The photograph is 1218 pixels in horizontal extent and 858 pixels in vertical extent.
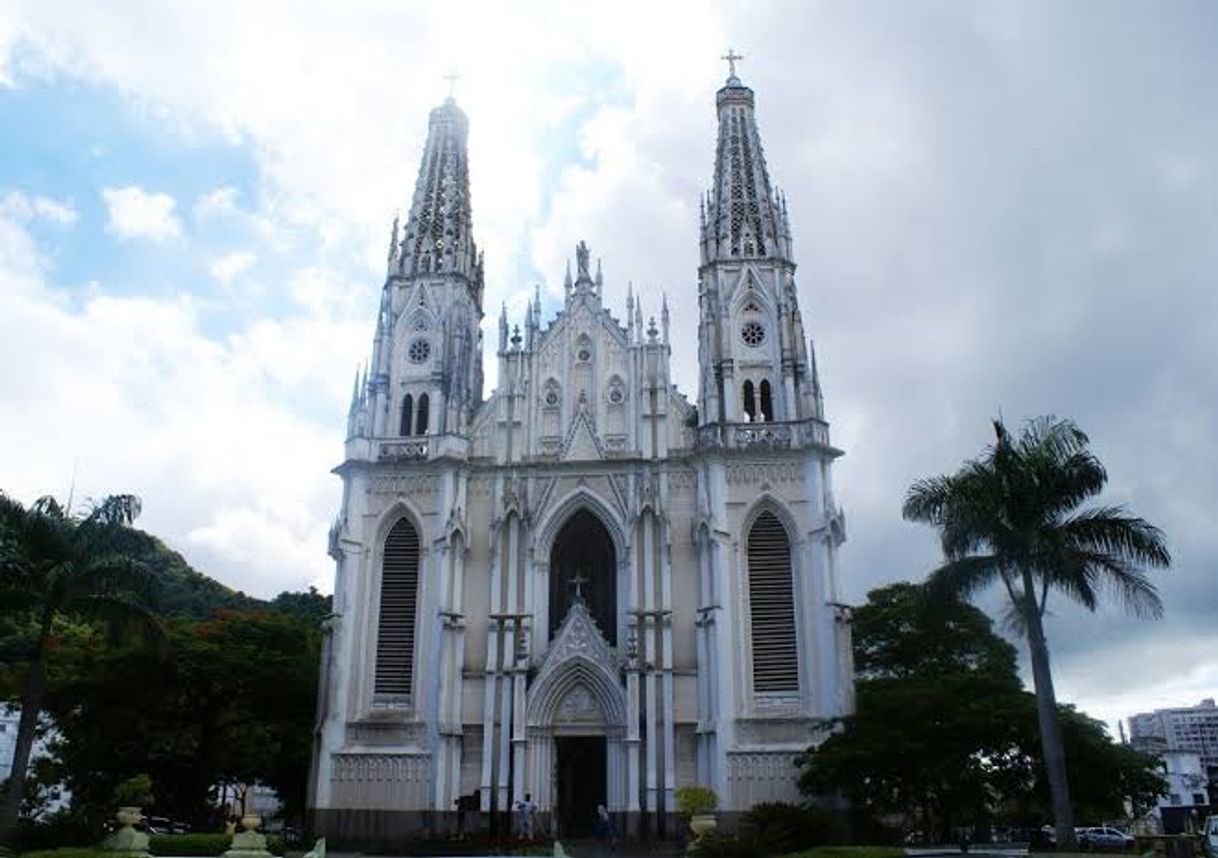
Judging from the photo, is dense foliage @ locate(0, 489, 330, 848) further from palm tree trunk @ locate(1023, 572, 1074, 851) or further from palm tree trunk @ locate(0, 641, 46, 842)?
palm tree trunk @ locate(1023, 572, 1074, 851)

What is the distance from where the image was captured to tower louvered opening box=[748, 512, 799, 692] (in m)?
30.2

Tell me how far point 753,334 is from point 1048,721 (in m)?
19.0

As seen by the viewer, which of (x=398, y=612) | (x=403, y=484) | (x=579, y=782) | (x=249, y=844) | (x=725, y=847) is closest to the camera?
(x=249, y=844)

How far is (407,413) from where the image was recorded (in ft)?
116

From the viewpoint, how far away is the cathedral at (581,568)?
29.3 metres

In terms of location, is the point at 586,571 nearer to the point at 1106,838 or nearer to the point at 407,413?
the point at 407,413

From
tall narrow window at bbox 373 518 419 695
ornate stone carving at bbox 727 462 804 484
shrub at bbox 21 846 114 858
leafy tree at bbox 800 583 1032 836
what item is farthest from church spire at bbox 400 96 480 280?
shrub at bbox 21 846 114 858

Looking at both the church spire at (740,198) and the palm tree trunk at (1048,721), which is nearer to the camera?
the palm tree trunk at (1048,721)

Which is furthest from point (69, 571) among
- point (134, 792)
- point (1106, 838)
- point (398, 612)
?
point (1106, 838)

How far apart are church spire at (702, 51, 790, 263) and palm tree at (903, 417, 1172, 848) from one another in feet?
57.4

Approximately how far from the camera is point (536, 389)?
3428cm

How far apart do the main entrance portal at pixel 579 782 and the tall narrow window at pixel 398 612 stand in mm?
5091

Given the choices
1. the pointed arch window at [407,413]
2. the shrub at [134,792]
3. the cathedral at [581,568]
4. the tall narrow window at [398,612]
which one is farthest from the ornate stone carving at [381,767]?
the pointed arch window at [407,413]

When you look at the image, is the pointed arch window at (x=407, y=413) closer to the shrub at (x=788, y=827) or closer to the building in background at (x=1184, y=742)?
the shrub at (x=788, y=827)
